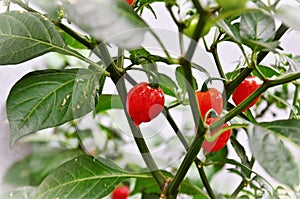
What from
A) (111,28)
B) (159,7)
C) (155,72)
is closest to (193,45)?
(111,28)

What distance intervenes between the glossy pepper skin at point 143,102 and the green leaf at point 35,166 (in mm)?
731

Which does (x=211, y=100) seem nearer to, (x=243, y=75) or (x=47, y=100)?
(x=243, y=75)

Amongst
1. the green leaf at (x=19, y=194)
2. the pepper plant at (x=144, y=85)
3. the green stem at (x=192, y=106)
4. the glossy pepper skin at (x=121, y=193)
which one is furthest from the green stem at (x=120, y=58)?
the glossy pepper skin at (x=121, y=193)

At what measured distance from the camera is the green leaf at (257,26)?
42cm

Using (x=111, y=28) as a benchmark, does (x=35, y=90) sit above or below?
below

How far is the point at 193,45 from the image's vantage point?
0.36 meters

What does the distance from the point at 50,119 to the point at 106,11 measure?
20 cm

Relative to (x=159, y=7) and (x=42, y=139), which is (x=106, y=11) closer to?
(x=159, y=7)

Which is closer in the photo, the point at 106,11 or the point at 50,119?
the point at 106,11

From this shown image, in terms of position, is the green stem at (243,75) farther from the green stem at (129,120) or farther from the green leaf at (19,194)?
the green leaf at (19,194)

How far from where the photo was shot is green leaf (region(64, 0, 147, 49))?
0.36 m

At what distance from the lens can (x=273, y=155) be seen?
0.39 m

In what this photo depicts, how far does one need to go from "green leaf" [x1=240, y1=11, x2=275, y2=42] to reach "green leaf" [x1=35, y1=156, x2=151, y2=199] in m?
0.22

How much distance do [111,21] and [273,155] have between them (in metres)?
0.14
